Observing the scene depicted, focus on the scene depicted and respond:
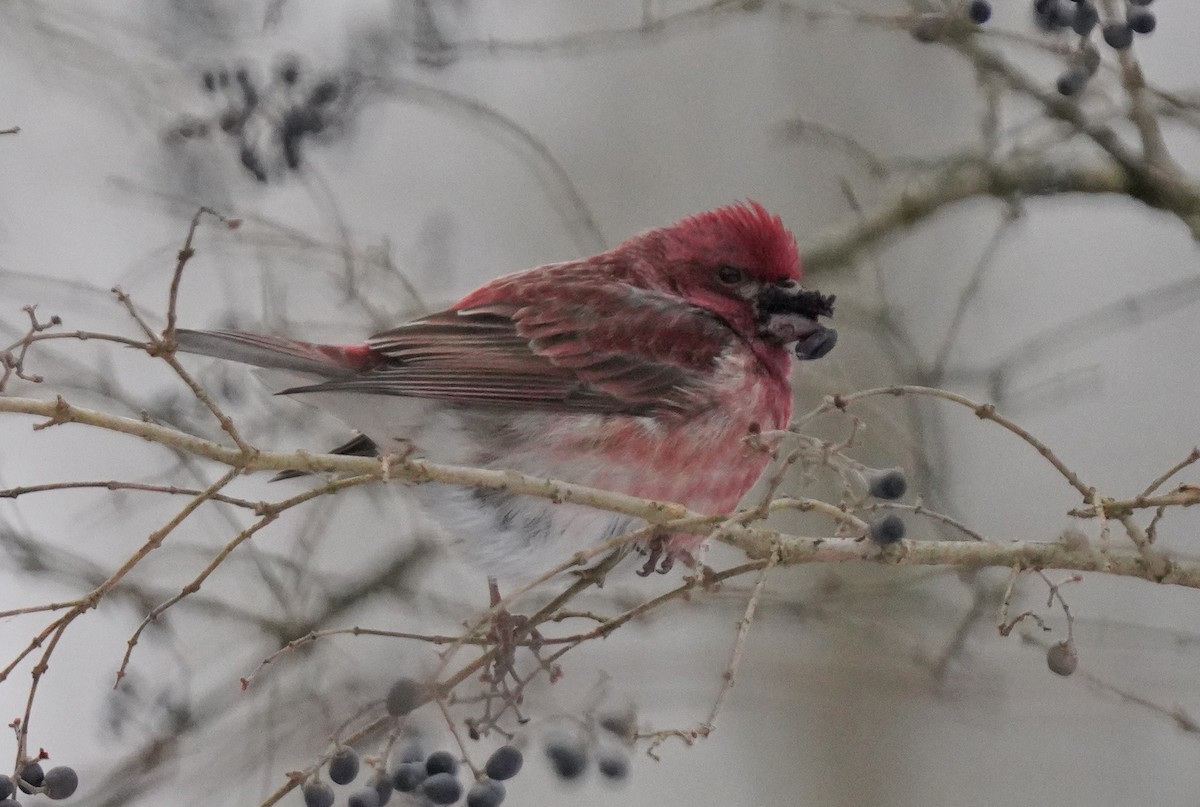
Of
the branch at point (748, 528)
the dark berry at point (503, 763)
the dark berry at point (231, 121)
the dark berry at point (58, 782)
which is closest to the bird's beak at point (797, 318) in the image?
the branch at point (748, 528)

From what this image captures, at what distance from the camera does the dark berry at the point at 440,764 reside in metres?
3.13

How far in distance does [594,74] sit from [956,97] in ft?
8.06

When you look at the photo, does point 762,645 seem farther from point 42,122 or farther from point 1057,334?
point 42,122

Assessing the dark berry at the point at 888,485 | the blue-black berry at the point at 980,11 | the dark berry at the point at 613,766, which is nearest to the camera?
the dark berry at the point at 888,485

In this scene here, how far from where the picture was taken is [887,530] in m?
3.00

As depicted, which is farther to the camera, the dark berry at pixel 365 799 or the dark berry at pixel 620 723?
the dark berry at pixel 620 723

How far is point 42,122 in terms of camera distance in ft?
24.4

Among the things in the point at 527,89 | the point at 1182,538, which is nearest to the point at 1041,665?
the point at 1182,538

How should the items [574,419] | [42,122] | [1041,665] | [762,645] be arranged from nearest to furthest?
[574,419] → [1041,665] → [762,645] → [42,122]

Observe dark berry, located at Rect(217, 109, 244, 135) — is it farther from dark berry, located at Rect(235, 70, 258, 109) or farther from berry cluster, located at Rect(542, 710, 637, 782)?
berry cluster, located at Rect(542, 710, 637, 782)

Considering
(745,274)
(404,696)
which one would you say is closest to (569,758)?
(404,696)

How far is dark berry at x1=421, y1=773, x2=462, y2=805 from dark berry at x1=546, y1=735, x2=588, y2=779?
40cm

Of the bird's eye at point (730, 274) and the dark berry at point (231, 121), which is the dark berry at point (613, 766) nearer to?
the bird's eye at point (730, 274)

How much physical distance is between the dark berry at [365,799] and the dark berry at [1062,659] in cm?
153
